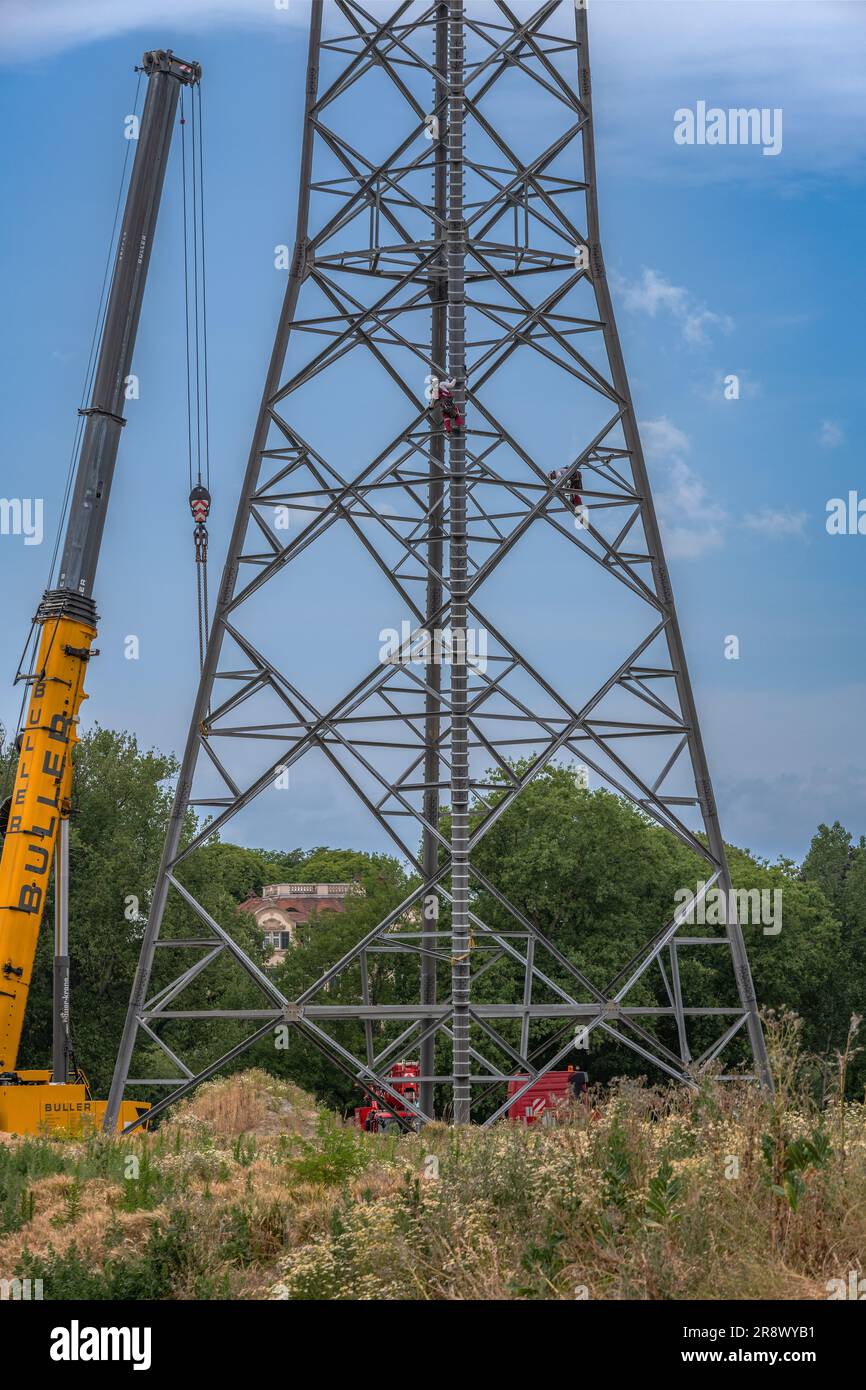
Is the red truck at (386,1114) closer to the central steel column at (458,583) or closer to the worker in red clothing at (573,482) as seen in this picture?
the central steel column at (458,583)

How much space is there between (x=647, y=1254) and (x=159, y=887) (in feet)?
40.8

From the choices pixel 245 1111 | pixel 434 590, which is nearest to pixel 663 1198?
pixel 434 590

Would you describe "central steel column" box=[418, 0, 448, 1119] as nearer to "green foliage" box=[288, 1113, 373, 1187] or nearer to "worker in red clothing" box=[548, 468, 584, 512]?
"worker in red clothing" box=[548, 468, 584, 512]

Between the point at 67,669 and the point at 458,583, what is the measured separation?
10.4 meters

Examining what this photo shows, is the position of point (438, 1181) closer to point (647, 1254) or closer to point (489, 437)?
point (647, 1254)

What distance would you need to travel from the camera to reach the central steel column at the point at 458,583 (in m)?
20.8

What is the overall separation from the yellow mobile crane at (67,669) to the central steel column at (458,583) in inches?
361

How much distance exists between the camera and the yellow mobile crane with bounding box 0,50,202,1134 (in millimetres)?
28891

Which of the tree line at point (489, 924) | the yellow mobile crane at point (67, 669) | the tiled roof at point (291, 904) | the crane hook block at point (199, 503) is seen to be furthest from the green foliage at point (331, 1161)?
the tiled roof at point (291, 904)

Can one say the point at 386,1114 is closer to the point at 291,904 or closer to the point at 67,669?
the point at 67,669

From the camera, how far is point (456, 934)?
20750 mm

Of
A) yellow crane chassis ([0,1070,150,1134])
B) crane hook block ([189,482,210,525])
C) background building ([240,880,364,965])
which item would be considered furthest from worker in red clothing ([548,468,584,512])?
background building ([240,880,364,965])

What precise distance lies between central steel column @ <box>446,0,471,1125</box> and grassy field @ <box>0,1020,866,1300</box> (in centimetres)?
242
